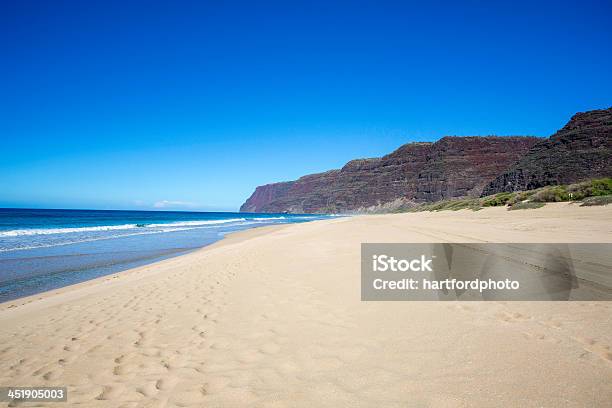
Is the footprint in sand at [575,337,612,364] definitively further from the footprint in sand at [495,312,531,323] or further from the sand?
the footprint in sand at [495,312,531,323]

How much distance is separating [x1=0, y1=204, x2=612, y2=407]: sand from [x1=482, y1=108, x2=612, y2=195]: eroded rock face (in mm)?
49340

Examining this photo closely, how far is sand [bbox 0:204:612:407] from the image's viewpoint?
8.68 feet

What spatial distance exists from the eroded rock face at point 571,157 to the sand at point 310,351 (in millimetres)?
49340

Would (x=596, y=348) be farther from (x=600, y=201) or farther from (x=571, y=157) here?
(x=571, y=157)

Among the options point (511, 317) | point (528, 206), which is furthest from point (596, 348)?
point (528, 206)

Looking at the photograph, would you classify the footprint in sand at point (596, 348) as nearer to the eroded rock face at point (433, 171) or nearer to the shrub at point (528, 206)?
the shrub at point (528, 206)

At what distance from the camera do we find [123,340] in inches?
173

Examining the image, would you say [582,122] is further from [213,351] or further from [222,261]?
[213,351]

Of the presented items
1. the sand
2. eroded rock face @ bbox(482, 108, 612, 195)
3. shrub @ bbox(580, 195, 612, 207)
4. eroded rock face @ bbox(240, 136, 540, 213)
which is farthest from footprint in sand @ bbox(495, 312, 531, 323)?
eroded rock face @ bbox(240, 136, 540, 213)

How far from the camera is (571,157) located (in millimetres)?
44250

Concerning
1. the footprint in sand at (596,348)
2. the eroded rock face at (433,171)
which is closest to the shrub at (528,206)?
the footprint in sand at (596,348)

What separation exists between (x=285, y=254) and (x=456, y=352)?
849 centimetres

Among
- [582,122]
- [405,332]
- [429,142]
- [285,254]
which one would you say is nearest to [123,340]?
[405,332]

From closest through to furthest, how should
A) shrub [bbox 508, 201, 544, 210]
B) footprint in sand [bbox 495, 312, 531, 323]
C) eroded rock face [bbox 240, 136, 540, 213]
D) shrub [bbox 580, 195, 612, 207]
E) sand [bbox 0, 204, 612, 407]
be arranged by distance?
1. sand [bbox 0, 204, 612, 407]
2. footprint in sand [bbox 495, 312, 531, 323]
3. shrub [bbox 580, 195, 612, 207]
4. shrub [bbox 508, 201, 544, 210]
5. eroded rock face [bbox 240, 136, 540, 213]
